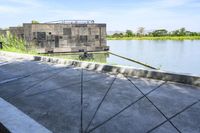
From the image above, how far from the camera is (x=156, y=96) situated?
531 centimetres

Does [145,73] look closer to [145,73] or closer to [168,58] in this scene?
[145,73]

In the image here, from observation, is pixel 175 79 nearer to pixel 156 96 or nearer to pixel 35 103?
pixel 156 96

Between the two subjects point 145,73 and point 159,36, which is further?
point 159,36

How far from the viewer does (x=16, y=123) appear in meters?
2.89

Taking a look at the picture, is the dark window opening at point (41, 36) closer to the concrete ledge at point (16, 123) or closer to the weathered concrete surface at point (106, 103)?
the weathered concrete surface at point (106, 103)

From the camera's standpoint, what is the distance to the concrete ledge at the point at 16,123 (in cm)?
269

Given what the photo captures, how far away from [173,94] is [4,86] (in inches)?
187

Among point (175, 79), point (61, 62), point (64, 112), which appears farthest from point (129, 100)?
point (61, 62)

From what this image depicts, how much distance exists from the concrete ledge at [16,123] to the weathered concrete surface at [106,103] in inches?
29.6

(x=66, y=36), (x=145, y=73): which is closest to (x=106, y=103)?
(x=145, y=73)

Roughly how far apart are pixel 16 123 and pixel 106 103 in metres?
2.38

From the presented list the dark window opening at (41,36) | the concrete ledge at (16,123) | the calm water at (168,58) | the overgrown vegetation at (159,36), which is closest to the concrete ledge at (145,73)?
the calm water at (168,58)

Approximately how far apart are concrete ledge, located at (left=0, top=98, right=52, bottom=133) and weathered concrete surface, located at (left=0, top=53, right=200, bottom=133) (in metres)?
0.75

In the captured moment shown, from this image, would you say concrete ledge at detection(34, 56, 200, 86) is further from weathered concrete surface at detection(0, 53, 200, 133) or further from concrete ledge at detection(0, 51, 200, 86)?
weathered concrete surface at detection(0, 53, 200, 133)
